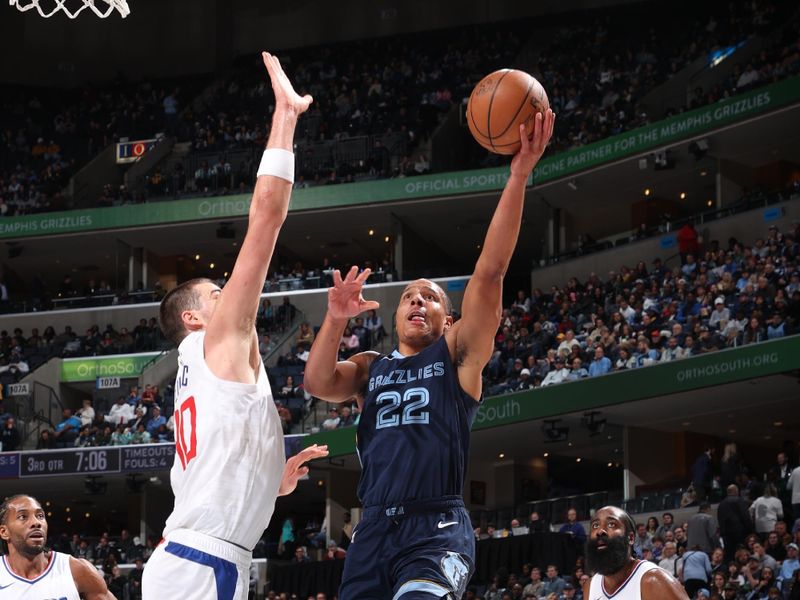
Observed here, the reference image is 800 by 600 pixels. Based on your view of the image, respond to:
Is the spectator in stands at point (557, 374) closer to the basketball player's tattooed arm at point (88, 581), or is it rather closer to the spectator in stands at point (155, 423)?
the spectator in stands at point (155, 423)

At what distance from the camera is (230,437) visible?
4.50 m

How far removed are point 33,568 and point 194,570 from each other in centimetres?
384

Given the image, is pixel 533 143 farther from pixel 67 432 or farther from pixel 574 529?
pixel 67 432

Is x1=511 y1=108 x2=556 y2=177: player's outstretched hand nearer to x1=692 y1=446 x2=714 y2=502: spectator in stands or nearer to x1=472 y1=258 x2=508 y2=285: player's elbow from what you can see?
x1=472 y1=258 x2=508 y2=285: player's elbow

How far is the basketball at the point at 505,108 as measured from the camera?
6.00 m

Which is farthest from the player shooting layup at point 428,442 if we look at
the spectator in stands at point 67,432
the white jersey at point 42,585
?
the spectator in stands at point 67,432

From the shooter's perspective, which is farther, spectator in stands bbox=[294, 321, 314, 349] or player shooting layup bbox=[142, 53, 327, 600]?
spectator in stands bbox=[294, 321, 314, 349]

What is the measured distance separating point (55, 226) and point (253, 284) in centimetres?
3396

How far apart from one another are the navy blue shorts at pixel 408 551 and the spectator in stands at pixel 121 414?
2578 centimetres

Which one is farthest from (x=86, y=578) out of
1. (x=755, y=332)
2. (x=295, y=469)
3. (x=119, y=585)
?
(x=119, y=585)

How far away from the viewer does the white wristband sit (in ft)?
14.9

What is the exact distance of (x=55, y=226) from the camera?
36.8 metres

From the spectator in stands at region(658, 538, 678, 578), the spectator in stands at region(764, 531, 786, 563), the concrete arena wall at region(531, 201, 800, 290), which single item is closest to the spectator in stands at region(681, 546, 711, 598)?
the spectator in stands at region(658, 538, 678, 578)

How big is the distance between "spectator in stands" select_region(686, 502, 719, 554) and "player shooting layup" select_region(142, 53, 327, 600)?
558 inches
